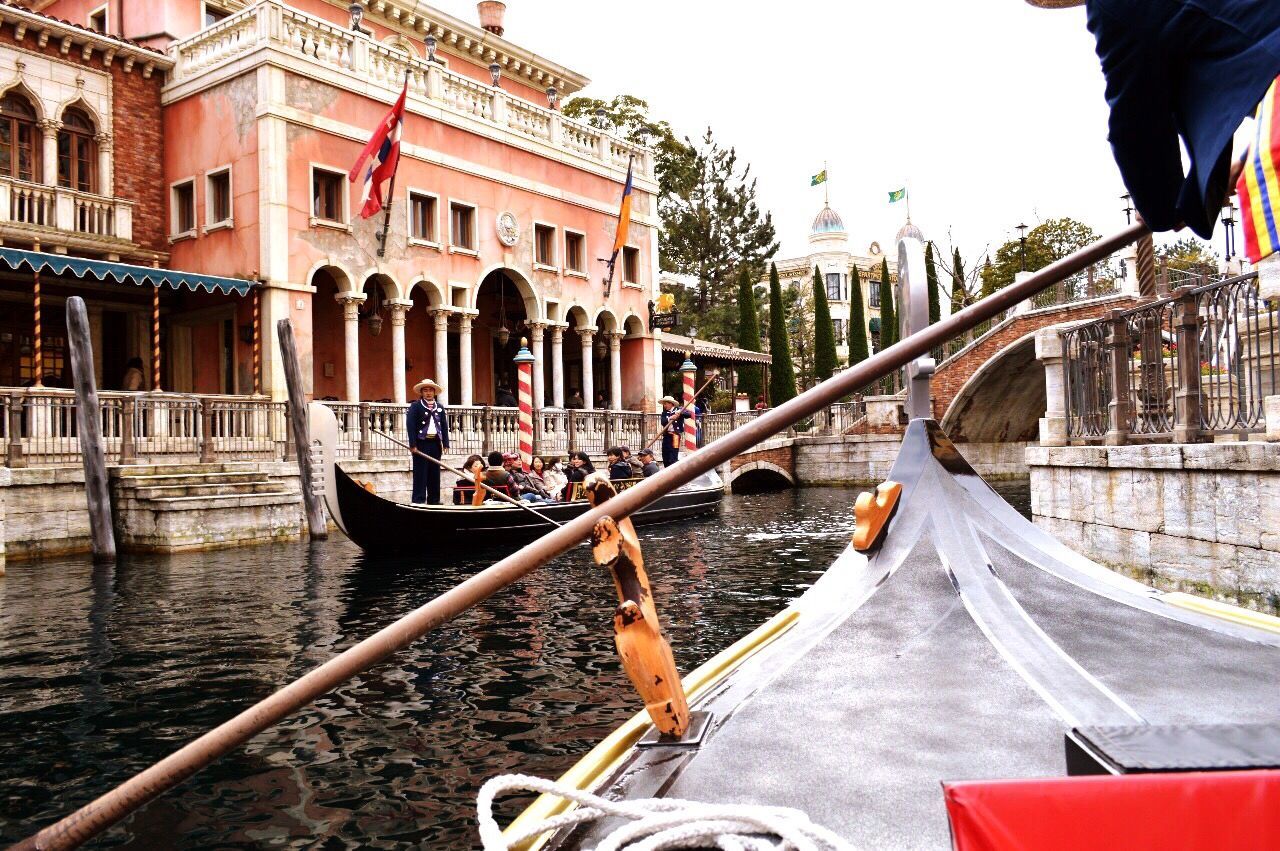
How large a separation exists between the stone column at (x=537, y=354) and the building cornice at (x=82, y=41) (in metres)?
6.19

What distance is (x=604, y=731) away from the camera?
3.55 meters

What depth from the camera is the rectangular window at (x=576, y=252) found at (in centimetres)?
1700

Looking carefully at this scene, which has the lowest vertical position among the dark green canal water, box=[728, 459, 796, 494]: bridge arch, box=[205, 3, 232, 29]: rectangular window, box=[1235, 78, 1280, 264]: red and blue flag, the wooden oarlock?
the dark green canal water

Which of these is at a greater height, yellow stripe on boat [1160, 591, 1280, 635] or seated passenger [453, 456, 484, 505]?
seated passenger [453, 456, 484, 505]

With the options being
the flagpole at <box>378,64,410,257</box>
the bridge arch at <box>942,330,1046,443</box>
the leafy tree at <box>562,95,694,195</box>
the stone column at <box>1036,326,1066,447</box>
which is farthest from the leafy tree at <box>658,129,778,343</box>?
the stone column at <box>1036,326,1066,447</box>

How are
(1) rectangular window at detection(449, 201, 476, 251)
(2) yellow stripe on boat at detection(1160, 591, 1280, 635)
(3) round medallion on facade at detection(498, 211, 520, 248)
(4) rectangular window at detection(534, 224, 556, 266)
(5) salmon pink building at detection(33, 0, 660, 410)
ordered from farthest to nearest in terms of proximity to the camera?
(4) rectangular window at detection(534, 224, 556, 266) → (3) round medallion on facade at detection(498, 211, 520, 248) → (1) rectangular window at detection(449, 201, 476, 251) → (5) salmon pink building at detection(33, 0, 660, 410) → (2) yellow stripe on boat at detection(1160, 591, 1280, 635)

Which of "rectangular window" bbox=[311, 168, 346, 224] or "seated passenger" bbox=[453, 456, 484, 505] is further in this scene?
"rectangular window" bbox=[311, 168, 346, 224]

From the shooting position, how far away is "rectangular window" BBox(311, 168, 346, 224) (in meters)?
13.2

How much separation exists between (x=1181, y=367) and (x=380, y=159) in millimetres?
9592

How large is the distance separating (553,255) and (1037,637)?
584 inches

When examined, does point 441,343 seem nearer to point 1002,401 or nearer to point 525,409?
point 525,409

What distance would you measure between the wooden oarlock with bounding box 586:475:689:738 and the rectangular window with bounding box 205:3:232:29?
48.6 feet

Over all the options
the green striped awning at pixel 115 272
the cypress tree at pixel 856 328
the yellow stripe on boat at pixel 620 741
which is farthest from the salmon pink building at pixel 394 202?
the yellow stripe on boat at pixel 620 741

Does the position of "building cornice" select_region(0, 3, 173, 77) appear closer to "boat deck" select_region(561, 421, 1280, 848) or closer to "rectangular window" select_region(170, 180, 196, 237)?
"rectangular window" select_region(170, 180, 196, 237)
